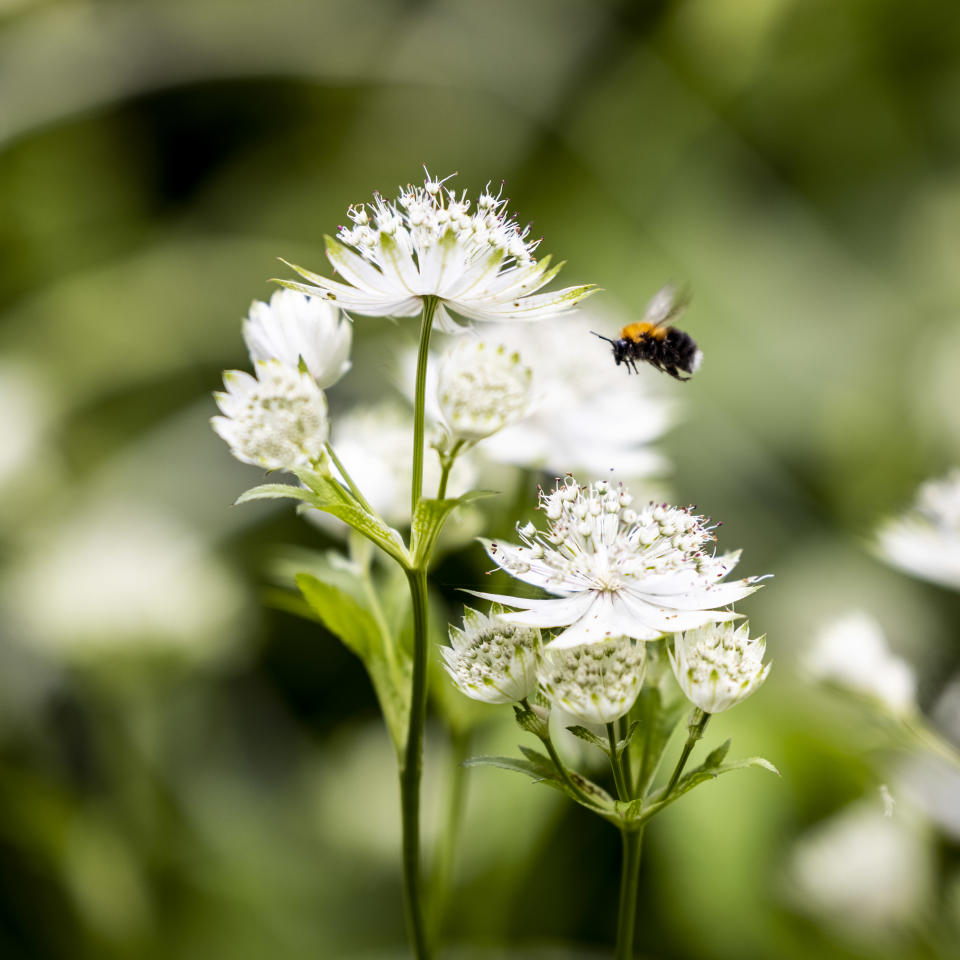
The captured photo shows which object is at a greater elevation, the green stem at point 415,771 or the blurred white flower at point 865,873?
the green stem at point 415,771

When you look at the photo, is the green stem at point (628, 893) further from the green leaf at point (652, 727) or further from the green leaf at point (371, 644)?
the green leaf at point (371, 644)

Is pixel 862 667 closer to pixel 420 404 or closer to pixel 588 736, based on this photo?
pixel 588 736

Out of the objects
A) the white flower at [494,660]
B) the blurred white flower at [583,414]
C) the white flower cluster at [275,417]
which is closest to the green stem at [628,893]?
the white flower at [494,660]

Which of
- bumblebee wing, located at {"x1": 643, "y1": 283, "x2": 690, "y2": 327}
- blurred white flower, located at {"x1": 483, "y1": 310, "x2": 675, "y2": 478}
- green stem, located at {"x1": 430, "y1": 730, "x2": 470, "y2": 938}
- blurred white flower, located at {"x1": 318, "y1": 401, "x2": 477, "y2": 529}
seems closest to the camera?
green stem, located at {"x1": 430, "y1": 730, "x2": 470, "y2": 938}

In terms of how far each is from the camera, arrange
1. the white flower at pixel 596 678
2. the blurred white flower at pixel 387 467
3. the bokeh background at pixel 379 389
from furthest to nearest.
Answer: the bokeh background at pixel 379 389
the blurred white flower at pixel 387 467
the white flower at pixel 596 678

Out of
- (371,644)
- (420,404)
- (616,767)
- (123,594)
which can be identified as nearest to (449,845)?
(371,644)

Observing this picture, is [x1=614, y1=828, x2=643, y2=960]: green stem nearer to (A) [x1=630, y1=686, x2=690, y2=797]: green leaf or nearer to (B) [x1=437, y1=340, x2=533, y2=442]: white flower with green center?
(A) [x1=630, y1=686, x2=690, y2=797]: green leaf

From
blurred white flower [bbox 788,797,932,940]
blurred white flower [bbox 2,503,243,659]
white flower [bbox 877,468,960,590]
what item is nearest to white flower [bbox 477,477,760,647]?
white flower [bbox 877,468,960,590]
